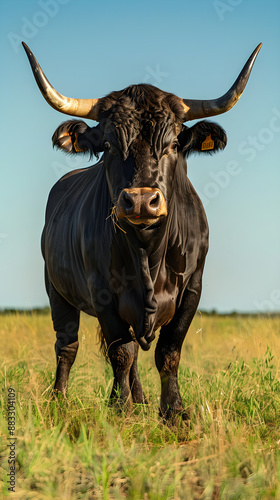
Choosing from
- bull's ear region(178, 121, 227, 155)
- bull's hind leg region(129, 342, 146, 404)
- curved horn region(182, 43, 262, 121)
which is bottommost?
bull's hind leg region(129, 342, 146, 404)

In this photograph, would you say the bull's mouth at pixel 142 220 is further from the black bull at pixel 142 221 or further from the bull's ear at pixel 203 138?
the bull's ear at pixel 203 138

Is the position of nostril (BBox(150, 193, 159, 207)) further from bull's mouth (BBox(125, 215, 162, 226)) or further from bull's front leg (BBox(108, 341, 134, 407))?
bull's front leg (BBox(108, 341, 134, 407))

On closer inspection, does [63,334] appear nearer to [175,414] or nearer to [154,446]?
[175,414]

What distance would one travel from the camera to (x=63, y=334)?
24.3 ft

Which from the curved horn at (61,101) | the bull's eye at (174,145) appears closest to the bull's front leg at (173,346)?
the bull's eye at (174,145)

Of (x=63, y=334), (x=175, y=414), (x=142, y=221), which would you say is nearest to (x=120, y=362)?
(x=175, y=414)

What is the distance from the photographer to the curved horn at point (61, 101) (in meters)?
5.09

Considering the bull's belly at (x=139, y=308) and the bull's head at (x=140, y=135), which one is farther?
the bull's belly at (x=139, y=308)

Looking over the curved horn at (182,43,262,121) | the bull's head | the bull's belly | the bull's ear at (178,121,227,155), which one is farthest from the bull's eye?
the bull's belly

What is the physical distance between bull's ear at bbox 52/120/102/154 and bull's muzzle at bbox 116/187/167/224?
117 centimetres

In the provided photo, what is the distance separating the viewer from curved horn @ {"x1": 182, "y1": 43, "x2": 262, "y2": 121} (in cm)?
524

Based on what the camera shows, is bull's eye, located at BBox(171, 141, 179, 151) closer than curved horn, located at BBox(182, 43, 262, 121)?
Yes

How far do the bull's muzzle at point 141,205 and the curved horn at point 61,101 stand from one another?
1324mm

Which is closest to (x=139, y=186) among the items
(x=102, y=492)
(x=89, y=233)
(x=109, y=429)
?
(x=89, y=233)
